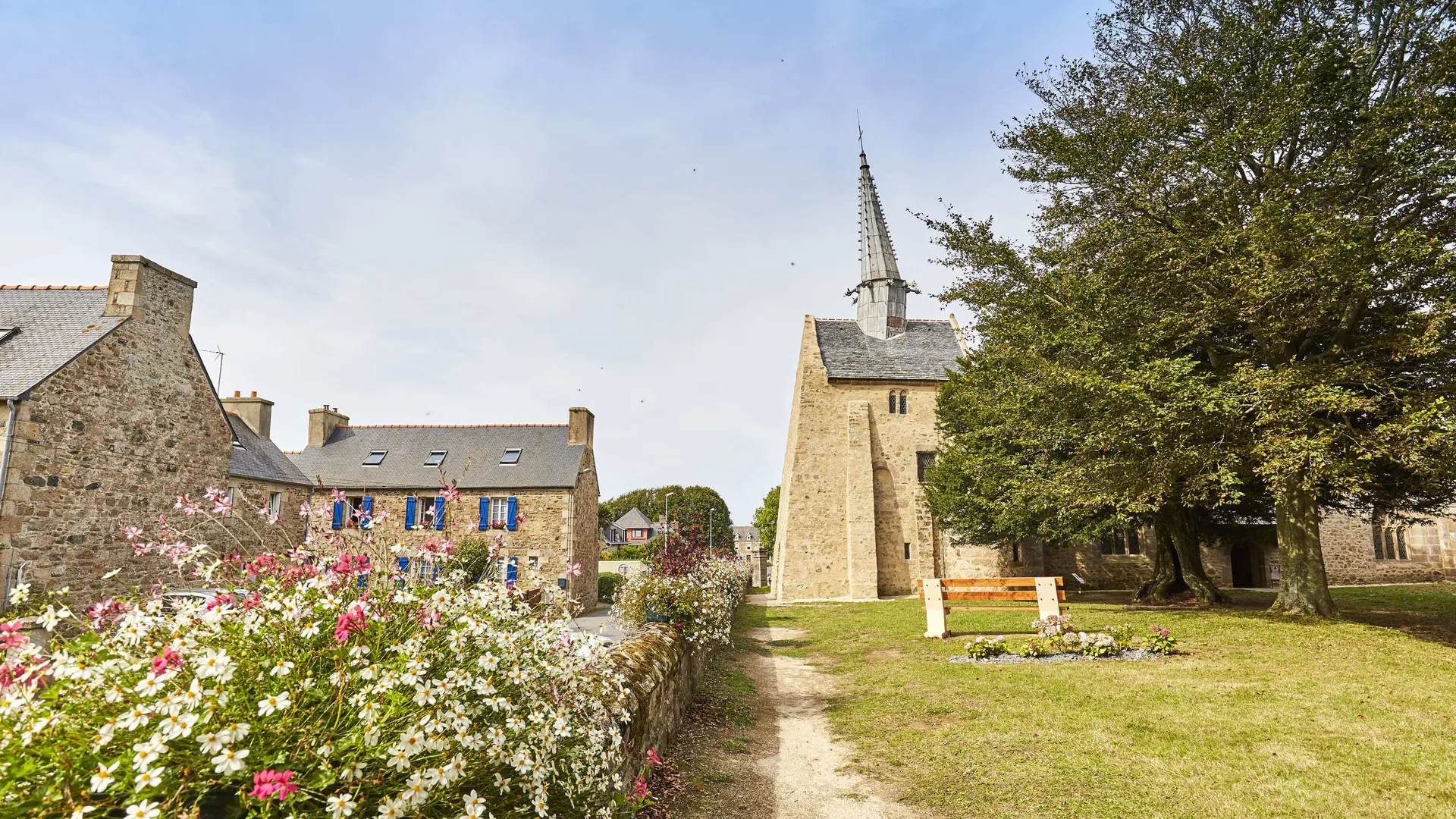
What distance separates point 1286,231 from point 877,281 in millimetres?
22661

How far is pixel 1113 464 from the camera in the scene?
1302 cm

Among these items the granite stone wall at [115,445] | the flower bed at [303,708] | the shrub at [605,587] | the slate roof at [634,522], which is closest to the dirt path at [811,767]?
the flower bed at [303,708]

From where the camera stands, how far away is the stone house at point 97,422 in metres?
11.8

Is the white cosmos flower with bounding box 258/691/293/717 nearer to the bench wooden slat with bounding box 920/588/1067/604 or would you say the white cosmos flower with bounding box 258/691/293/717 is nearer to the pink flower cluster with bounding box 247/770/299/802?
the pink flower cluster with bounding box 247/770/299/802

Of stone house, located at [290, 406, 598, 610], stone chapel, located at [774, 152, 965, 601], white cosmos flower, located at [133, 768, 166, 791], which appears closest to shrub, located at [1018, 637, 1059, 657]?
white cosmos flower, located at [133, 768, 166, 791]

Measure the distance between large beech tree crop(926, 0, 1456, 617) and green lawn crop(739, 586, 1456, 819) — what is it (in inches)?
110

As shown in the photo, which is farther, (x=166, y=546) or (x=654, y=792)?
(x=654, y=792)

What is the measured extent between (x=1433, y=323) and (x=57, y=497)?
22310 millimetres

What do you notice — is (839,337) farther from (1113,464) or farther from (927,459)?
(1113,464)

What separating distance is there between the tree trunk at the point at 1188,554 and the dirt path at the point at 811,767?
1261 centimetres

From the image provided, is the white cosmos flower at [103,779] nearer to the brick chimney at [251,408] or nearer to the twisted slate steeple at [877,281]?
the brick chimney at [251,408]

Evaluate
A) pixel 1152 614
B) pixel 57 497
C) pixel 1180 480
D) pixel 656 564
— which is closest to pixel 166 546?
pixel 656 564

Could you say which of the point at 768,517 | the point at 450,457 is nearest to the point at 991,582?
the point at 450,457

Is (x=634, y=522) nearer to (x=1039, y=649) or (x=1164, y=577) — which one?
(x=1164, y=577)
